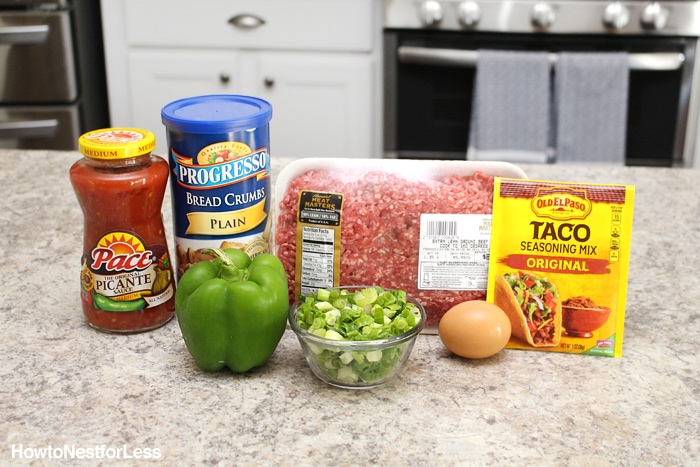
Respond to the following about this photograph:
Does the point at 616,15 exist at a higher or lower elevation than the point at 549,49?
higher

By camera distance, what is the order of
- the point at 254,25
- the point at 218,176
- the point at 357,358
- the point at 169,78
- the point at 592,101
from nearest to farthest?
1. the point at 357,358
2. the point at 218,176
3. the point at 592,101
4. the point at 254,25
5. the point at 169,78

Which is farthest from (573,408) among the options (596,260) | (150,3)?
(150,3)

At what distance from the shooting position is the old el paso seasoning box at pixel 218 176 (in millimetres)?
974

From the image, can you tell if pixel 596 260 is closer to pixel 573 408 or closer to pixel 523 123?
pixel 573 408

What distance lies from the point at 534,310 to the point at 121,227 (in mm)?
515

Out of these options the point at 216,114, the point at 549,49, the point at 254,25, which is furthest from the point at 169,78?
A: the point at 216,114

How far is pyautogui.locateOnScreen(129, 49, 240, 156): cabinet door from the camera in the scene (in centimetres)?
268

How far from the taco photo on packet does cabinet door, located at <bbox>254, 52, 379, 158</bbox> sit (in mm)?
1732

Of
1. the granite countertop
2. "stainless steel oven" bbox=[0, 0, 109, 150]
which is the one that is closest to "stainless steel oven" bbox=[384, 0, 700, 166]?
"stainless steel oven" bbox=[0, 0, 109, 150]

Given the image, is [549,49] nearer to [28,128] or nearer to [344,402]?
[28,128]

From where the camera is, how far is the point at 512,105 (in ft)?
8.11

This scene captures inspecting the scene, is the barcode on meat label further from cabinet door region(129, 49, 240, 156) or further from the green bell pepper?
cabinet door region(129, 49, 240, 156)

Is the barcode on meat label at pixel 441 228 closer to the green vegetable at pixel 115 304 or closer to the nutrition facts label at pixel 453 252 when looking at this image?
the nutrition facts label at pixel 453 252

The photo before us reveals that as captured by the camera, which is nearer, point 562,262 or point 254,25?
point 562,262
